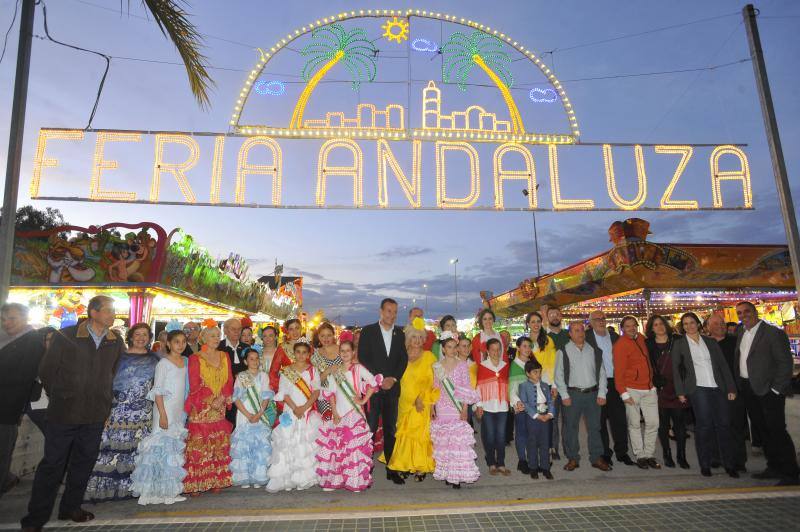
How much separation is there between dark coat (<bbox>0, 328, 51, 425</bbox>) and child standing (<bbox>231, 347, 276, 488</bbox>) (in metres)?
1.91

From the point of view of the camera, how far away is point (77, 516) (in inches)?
161

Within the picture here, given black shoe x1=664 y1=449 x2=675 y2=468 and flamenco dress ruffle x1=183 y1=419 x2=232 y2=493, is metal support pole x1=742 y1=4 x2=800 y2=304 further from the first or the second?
flamenco dress ruffle x1=183 y1=419 x2=232 y2=493

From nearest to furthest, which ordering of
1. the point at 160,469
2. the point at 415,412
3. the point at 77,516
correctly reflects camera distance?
the point at 77,516
the point at 160,469
the point at 415,412

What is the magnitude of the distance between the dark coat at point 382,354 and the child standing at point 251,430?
47.6 inches

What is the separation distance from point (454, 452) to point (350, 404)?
128 cm

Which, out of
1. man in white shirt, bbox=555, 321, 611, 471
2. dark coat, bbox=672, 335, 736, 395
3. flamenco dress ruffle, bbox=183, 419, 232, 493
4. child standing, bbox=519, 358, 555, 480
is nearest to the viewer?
flamenco dress ruffle, bbox=183, 419, 232, 493

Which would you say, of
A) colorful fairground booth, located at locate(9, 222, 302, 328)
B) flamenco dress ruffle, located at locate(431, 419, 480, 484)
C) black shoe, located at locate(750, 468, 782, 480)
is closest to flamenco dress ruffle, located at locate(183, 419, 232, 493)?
flamenco dress ruffle, located at locate(431, 419, 480, 484)

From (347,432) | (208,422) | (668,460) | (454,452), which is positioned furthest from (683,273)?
Result: (208,422)

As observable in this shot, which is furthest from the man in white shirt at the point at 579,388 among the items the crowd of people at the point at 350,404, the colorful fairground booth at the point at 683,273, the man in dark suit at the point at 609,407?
the colorful fairground booth at the point at 683,273

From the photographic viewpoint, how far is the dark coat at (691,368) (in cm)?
552

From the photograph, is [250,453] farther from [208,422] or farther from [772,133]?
[772,133]

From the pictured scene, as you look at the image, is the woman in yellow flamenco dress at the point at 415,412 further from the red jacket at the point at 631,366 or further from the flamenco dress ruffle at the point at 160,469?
the red jacket at the point at 631,366

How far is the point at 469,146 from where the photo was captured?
30.5 ft

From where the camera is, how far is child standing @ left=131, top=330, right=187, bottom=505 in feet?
15.0
